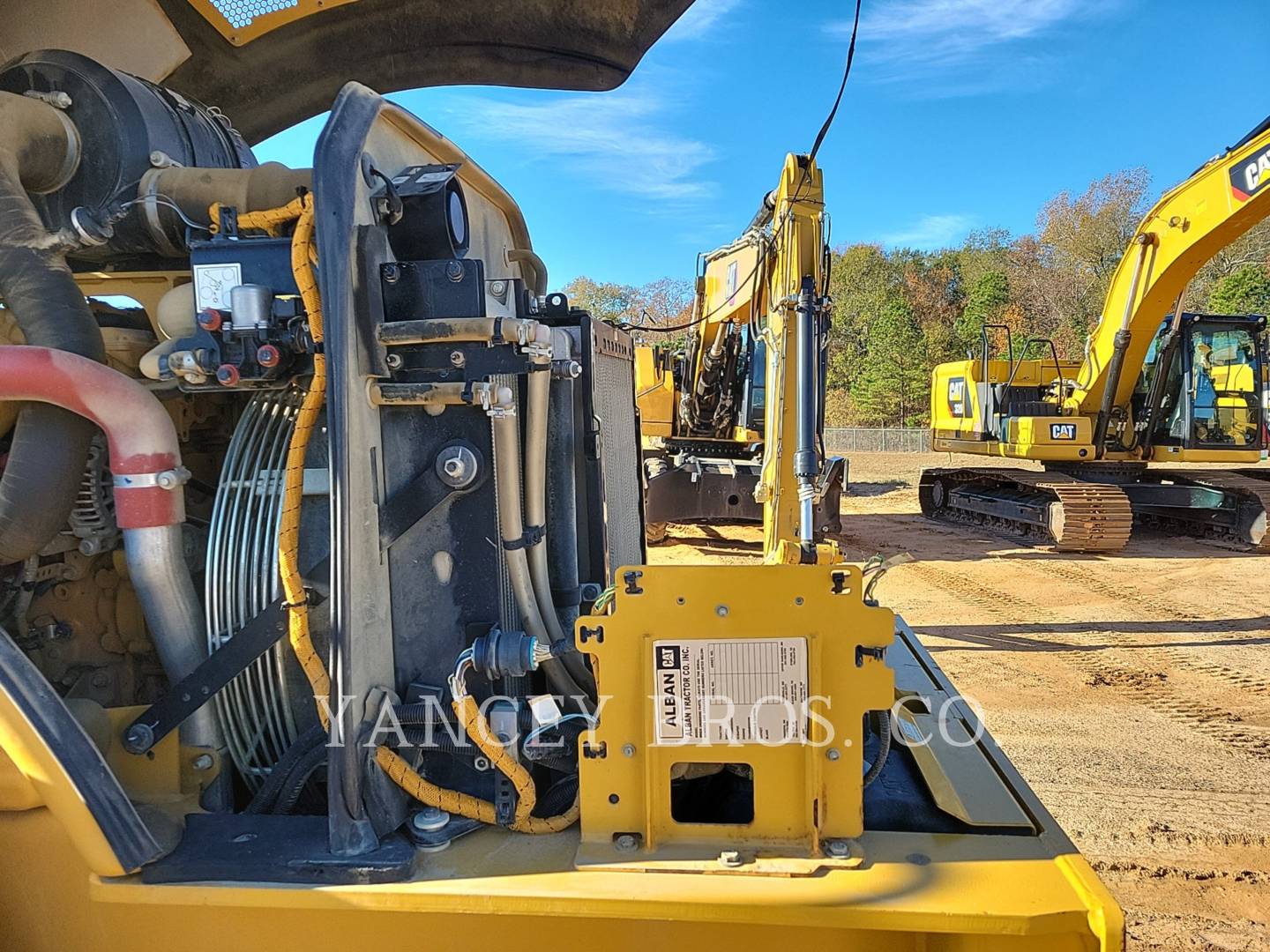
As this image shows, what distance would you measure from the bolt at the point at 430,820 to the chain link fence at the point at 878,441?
27.9 m

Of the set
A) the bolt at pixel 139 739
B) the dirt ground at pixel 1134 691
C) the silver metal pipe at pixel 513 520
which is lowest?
the dirt ground at pixel 1134 691

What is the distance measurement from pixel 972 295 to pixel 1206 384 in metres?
34.7

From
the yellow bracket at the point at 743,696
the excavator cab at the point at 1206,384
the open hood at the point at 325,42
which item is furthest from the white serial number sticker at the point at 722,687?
the excavator cab at the point at 1206,384

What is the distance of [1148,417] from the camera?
10.9m

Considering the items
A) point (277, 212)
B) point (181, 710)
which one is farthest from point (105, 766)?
point (277, 212)

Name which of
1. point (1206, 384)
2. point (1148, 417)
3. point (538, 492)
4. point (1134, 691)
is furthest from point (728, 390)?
point (538, 492)

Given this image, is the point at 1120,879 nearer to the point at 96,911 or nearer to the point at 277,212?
the point at 96,911

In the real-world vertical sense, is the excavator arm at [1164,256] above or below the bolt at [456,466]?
above

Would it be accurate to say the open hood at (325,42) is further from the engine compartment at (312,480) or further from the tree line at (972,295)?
the tree line at (972,295)

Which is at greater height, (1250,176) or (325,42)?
(1250,176)

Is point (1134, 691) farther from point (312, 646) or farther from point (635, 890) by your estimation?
point (312, 646)

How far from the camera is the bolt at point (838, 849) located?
64.3 inches

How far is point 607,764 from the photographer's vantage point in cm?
170

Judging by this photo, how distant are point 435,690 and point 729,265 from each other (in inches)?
313
